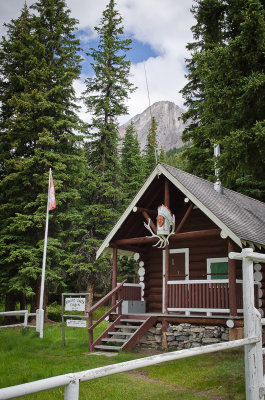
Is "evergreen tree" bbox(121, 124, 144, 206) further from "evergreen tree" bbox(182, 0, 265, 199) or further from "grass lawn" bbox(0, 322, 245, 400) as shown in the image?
"grass lawn" bbox(0, 322, 245, 400)

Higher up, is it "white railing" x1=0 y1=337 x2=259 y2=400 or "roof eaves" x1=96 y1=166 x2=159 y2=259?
"roof eaves" x1=96 y1=166 x2=159 y2=259

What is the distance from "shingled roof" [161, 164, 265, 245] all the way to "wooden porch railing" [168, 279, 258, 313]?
5.27 ft

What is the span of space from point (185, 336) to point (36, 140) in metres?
15.5

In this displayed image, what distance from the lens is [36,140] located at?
2322 cm

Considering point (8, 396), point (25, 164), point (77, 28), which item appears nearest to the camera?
point (8, 396)

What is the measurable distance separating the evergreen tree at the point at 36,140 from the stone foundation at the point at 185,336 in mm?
9037

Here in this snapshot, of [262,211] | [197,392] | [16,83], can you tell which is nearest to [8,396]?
[197,392]

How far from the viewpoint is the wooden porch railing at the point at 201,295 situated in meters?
11.7

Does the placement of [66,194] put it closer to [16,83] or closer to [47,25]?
[16,83]

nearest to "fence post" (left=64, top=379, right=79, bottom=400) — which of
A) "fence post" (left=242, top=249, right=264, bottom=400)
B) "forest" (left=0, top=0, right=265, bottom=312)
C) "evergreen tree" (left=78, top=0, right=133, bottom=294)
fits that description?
"fence post" (left=242, top=249, right=264, bottom=400)

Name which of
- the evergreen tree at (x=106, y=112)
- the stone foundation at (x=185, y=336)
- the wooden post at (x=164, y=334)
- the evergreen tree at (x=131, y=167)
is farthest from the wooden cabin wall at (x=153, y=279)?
the evergreen tree at (x=131, y=167)

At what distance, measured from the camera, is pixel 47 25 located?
984 inches

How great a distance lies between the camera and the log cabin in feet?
38.4

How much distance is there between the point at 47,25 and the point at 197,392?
24.4 m
